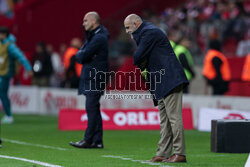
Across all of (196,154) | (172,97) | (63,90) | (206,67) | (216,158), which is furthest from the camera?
(63,90)

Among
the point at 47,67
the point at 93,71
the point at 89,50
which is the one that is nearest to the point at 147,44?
the point at 89,50

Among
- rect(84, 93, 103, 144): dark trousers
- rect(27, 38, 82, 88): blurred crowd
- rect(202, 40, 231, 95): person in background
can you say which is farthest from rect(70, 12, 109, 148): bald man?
rect(27, 38, 82, 88): blurred crowd

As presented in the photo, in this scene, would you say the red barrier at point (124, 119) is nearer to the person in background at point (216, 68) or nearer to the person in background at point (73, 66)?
the person in background at point (216, 68)

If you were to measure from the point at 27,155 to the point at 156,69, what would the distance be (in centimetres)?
251

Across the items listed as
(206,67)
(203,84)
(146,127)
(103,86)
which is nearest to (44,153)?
(103,86)

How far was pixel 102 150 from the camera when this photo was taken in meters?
11.2

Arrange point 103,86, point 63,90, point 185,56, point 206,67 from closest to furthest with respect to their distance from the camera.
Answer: point 103,86, point 185,56, point 206,67, point 63,90

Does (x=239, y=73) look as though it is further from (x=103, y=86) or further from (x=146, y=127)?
(x=103, y=86)

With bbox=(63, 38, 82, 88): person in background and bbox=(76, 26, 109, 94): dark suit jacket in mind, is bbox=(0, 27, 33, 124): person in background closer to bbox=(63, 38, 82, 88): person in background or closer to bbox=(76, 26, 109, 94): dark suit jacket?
bbox=(63, 38, 82, 88): person in background

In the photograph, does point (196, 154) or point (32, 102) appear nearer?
point (196, 154)

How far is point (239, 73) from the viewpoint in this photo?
2033 centimetres

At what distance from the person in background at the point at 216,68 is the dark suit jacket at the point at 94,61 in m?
5.54

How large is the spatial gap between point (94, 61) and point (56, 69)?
15163 mm

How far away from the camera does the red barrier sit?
15680 mm
